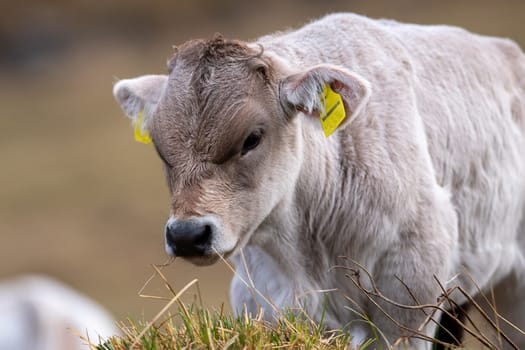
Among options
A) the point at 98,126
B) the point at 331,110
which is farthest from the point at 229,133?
the point at 98,126

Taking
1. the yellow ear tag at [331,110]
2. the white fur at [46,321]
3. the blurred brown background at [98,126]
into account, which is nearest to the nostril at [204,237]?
the yellow ear tag at [331,110]

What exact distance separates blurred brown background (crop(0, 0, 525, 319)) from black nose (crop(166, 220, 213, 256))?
17515 millimetres

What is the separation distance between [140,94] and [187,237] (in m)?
1.45

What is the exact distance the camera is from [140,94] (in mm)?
7176

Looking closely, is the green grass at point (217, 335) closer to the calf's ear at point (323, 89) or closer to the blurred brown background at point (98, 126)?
the calf's ear at point (323, 89)

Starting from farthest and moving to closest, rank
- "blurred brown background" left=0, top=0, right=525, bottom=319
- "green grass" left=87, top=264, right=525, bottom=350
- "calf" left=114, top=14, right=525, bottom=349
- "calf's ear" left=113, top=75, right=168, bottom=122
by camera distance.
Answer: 1. "blurred brown background" left=0, top=0, right=525, bottom=319
2. "calf's ear" left=113, top=75, right=168, bottom=122
3. "calf" left=114, top=14, right=525, bottom=349
4. "green grass" left=87, top=264, right=525, bottom=350

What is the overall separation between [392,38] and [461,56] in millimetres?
711

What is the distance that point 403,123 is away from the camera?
23.4 feet

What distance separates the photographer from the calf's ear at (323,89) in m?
6.45

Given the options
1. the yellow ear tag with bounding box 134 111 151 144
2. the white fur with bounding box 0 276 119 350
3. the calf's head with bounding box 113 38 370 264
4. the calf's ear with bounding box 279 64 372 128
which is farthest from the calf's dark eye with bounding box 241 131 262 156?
the white fur with bounding box 0 276 119 350

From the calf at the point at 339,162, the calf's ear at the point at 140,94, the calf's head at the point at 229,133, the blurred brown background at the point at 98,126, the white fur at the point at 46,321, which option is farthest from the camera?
the blurred brown background at the point at 98,126

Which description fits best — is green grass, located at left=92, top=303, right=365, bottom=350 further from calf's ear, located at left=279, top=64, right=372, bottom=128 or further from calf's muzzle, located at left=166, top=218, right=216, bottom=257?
calf's ear, located at left=279, top=64, right=372, bottom=128

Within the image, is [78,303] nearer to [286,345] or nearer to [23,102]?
[286,345]

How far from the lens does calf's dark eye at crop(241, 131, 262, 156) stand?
646 cm
